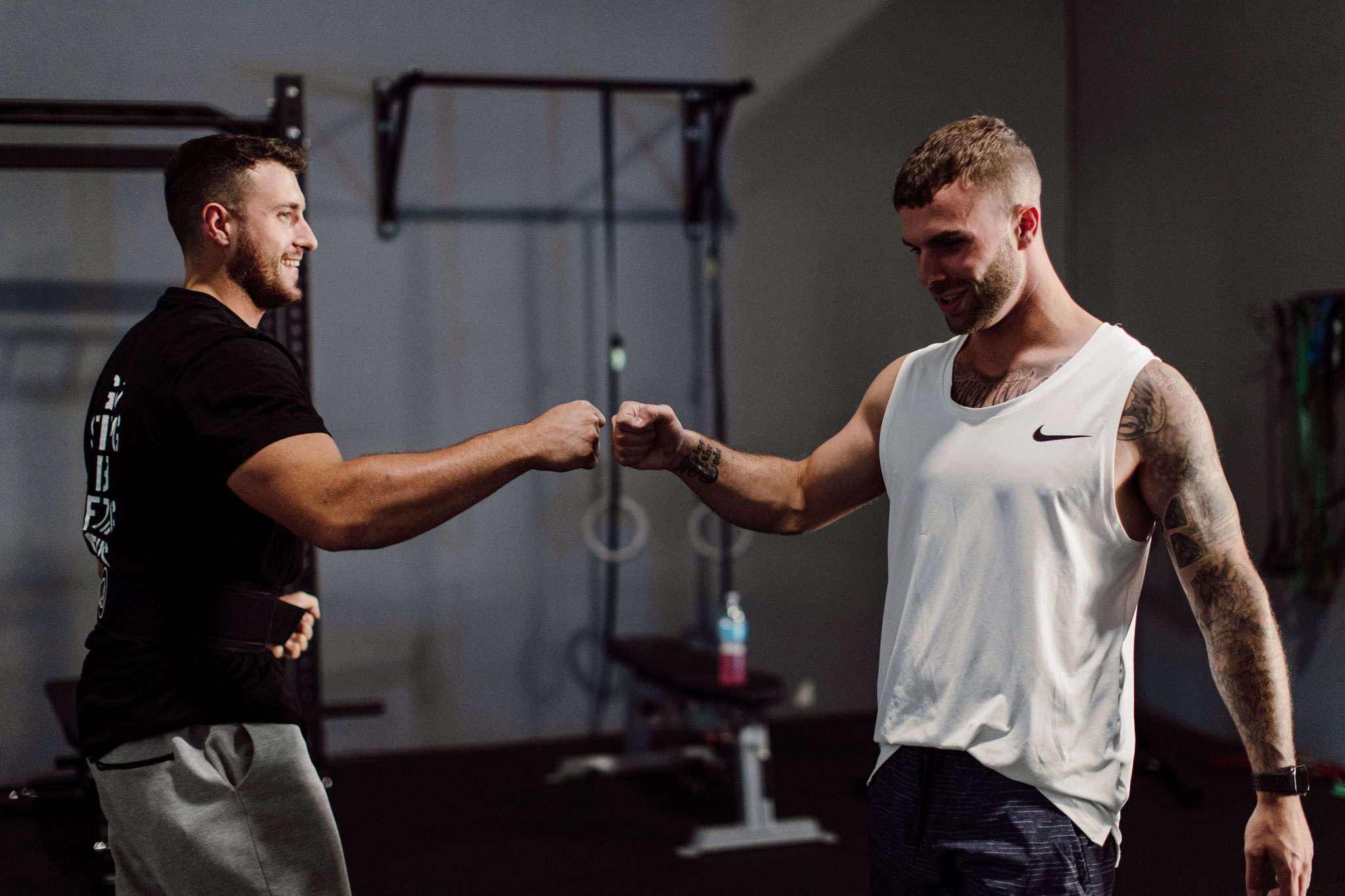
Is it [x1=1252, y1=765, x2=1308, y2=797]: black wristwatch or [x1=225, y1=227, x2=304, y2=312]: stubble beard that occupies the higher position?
[x1=225, y1=227, x2=304, y2=312]: stubble beard

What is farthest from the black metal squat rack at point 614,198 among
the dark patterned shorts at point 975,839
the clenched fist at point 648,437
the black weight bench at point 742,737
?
the dark patterned shorts at point 975,839

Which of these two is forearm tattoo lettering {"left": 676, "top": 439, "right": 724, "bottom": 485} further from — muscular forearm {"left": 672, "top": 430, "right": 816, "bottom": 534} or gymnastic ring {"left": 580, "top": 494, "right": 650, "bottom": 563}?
gymnastic ring {"left": 580, "top": 494, "right": 650, "bottom": 563}

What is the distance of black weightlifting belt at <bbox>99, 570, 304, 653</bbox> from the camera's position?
1.48 metres

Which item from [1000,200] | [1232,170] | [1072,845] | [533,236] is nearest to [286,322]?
[533,236]

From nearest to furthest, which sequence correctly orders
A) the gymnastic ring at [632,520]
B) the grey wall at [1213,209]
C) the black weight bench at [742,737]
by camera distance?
the black weight bench at [742,737] → the grey wall at [1213,209] → the gymnastic ring at [632,520]

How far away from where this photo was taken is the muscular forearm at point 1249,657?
1.32m

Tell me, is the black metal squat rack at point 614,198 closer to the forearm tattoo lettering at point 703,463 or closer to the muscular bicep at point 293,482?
the forearm tattoo lettering at point 703,463

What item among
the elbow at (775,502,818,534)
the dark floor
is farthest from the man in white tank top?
the dark floor

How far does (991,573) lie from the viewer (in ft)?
4.59

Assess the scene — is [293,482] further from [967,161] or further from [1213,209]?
[1213,209]

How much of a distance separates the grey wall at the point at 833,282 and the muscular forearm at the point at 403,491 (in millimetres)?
3237

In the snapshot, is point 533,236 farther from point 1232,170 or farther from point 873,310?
point 1232,170

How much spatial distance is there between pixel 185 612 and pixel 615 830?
7.29ft

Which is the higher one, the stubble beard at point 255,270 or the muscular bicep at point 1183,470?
the stubble beard at point 255,270
